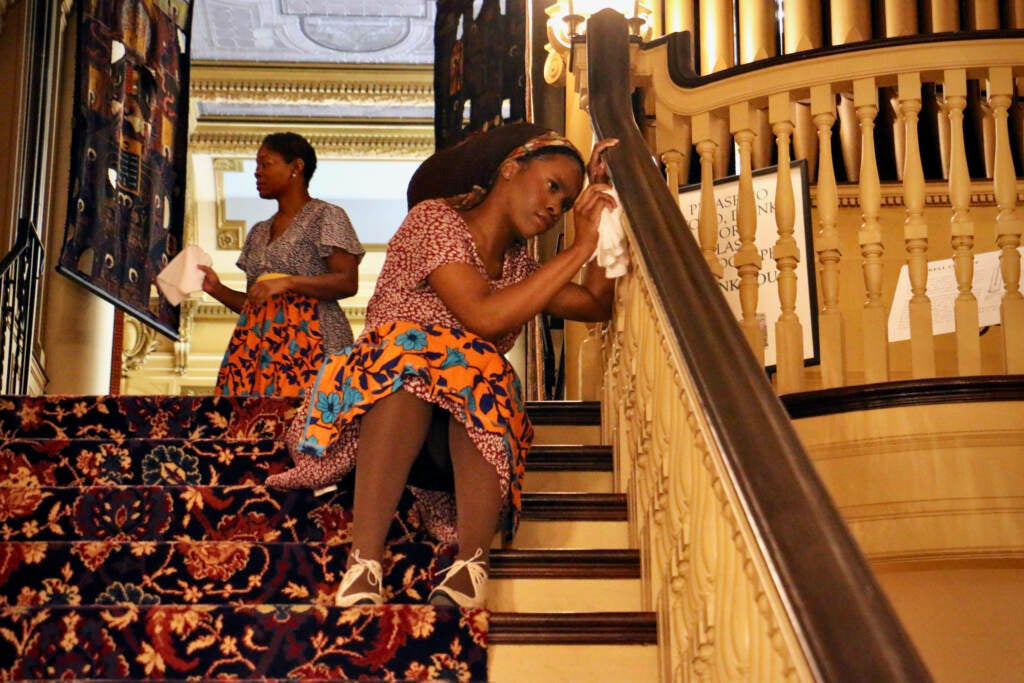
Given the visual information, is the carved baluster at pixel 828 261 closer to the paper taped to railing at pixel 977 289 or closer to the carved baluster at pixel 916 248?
the carved baluster at pixel 916 248

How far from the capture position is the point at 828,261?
12.7ft

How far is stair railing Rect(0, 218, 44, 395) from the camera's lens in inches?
208

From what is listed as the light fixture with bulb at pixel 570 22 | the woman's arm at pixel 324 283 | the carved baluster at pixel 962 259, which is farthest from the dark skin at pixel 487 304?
the light fixture with bulb at pixel 570 22

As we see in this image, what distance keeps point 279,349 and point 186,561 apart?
159 centimetres

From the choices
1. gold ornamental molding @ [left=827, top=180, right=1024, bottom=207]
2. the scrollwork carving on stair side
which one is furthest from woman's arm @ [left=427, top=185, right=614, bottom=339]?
gold ornamental molding @ [left=827, top=180, right=1024, bottom=207]

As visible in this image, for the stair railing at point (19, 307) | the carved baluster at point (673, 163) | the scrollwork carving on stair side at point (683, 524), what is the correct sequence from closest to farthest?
the scrollwork carving on stair side at point (683, 524), the carved baluster at point (673, 163), the stair railing at point (19, 307)

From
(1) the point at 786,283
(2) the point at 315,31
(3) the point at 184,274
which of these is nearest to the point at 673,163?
(1) the point at 786,283

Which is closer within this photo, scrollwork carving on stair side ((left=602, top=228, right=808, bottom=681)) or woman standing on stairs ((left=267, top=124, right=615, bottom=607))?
scrollwork carving on stair side ((left=602, top=228, right=808, bottom=681))

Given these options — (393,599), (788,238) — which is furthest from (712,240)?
(393,599)

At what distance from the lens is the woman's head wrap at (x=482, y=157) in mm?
3377

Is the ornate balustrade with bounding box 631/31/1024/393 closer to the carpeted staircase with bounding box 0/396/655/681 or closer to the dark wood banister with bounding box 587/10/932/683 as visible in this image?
the carpeted staircase with bounding box 0/396/655/681

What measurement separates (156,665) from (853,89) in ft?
7.98

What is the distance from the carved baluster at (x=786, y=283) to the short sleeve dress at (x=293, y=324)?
1.33 meters

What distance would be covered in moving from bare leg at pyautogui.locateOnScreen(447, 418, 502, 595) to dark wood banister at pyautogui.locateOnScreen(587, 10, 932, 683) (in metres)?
0.54
